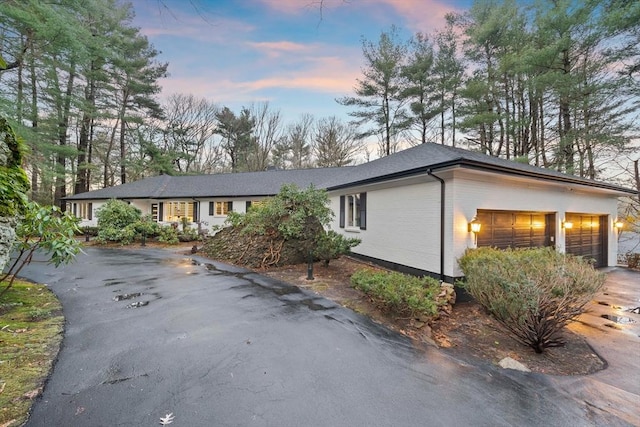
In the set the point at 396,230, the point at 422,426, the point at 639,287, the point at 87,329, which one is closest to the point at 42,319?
the point at 87,329

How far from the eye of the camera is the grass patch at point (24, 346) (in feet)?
7.61

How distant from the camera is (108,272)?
7.93 metres

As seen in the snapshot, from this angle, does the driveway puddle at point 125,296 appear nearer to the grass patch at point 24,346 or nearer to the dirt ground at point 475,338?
the grass patch at point 24,346

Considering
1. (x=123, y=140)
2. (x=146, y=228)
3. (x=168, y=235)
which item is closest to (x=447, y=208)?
(x=168, y=235)

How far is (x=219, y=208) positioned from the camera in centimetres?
1950

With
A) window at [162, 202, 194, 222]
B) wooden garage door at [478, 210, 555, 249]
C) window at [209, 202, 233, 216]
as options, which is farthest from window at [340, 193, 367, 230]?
window at [162, 202, 194, 222]

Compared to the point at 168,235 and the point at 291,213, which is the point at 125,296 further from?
the point at 168,235

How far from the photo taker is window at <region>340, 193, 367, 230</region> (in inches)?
397

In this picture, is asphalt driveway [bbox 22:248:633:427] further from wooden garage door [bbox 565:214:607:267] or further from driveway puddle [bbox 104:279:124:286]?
wooden garage door [bbox 565:214:607:267]

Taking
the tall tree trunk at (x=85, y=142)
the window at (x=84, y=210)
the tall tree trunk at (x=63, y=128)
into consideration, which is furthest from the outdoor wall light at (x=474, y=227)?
the tall tree trunk at (x=85, y=142)

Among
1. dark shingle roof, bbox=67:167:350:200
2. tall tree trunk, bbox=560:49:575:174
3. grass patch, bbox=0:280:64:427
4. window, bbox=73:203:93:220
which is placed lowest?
grass patch, bbox=0:280:64:427

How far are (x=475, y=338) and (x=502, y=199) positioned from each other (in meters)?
4.36

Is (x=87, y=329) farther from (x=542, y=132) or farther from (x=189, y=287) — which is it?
(x=542, y=132)

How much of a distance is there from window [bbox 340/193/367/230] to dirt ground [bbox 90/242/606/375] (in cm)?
389
